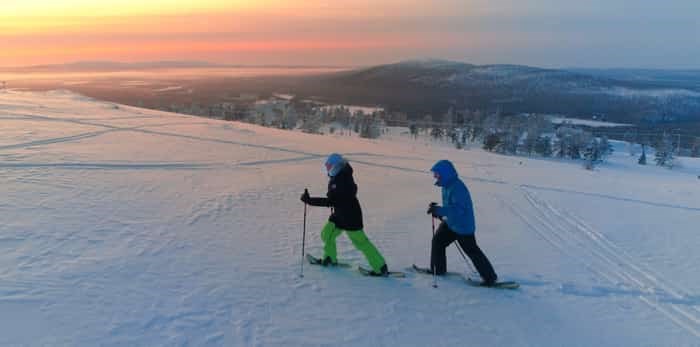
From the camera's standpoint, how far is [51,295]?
5.30 m

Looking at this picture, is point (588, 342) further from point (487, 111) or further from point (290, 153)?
point (487, 111)

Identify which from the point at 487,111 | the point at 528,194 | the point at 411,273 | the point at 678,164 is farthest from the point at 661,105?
the point at 411,273

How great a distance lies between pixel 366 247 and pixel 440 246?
3.66 feet

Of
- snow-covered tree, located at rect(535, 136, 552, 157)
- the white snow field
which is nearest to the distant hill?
snow-covered tree, located at rect(535, 136, 552, 157)

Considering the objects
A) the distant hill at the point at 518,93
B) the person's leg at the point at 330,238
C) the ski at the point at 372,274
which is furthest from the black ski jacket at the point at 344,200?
the distant hill at the point at 518,93

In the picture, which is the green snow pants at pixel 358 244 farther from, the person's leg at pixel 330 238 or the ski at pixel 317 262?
the ski at pixel 317 262

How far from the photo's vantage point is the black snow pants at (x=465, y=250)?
6602 millimetres

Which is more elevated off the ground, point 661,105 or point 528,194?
point 661,105

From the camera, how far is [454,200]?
6359 millimetres

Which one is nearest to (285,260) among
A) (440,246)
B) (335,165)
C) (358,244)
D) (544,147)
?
(358,244)

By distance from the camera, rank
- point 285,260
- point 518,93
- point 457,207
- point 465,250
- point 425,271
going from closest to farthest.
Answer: point 457,207 < point 465,250 < point 425,271 < point 285,260 < point 518,93

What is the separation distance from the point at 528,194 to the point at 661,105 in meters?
142

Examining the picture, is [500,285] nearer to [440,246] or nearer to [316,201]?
[440,246]

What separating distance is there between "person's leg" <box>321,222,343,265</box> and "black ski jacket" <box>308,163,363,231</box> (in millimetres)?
271
